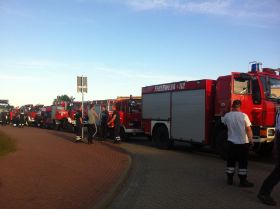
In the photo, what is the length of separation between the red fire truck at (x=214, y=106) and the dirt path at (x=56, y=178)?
306 cm

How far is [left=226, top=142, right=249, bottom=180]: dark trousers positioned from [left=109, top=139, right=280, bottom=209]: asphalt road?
1.13 feet

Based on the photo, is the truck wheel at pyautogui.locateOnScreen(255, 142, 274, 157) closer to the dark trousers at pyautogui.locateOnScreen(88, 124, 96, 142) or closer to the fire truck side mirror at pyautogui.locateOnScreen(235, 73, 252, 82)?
the fire truck side mirror at pyautogui.locateOnScreen(235, 73, 252, 82)

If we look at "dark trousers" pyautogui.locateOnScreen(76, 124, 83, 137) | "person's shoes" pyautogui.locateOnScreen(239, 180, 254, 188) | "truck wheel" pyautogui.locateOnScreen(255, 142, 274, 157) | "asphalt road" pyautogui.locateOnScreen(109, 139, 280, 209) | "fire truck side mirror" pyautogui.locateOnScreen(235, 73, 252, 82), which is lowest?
"asphalt road" pyautogui.locateOnScreen(109, 139, 280, 209)

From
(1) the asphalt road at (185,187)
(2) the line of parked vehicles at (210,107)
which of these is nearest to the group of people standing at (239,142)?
(1) the asphalt road at (185,187)

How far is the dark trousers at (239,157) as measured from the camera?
9.03 m

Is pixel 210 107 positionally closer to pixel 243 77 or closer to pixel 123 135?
pixel 243 77

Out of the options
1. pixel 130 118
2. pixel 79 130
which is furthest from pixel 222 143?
pixel 130 118

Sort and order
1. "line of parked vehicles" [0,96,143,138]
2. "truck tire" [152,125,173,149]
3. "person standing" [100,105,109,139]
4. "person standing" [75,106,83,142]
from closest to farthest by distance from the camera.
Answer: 1. "truck tire" [152,125,173,149]
2. "person standing" [75,106,83,142]
3. "line of parked vehicles" [0,96,143,138]
4. "person standing" [100,105,109,139]

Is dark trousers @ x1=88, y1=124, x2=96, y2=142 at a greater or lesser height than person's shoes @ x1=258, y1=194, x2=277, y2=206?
greater

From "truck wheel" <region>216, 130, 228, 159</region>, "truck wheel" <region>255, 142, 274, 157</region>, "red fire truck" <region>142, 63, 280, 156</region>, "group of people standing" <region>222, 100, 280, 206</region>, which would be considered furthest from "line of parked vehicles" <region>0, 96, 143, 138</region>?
"group of people standing" <region>222, 100, 280, 206</region>

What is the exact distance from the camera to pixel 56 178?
938cm

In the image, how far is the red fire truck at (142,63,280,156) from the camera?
13.2 m

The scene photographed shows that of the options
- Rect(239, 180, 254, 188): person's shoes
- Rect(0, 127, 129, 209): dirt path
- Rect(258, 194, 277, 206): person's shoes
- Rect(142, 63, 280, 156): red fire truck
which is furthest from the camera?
Rect(142, 63, 280, 156): red fire truck

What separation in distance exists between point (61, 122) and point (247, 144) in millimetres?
26335
